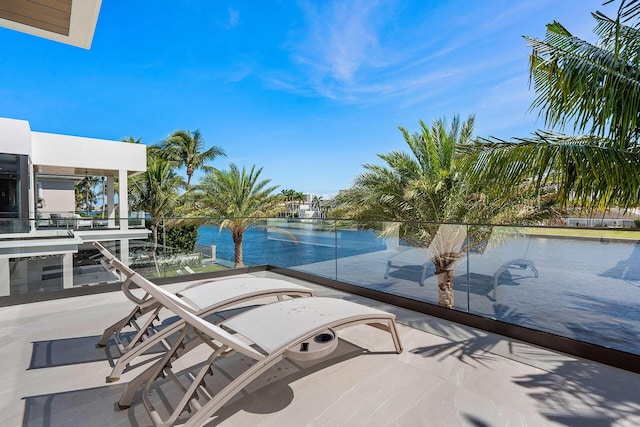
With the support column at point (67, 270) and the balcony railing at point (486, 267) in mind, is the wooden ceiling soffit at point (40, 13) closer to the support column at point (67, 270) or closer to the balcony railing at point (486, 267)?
the balcony railing at point (486, 267)

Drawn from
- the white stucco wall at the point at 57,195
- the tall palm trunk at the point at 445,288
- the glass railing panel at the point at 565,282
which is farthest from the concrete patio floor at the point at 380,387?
the white stucco wall at the point at 57,195

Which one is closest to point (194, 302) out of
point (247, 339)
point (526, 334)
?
point (247, 339)

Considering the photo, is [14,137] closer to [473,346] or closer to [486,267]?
[486,267]

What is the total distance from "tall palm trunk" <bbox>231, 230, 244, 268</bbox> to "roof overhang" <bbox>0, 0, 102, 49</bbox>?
459 centimetres

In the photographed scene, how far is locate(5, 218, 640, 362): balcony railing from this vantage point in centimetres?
301

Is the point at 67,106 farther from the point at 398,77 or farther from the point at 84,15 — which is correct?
the point at 84,15

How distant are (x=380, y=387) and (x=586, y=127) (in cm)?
406

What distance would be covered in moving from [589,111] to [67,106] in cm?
5800

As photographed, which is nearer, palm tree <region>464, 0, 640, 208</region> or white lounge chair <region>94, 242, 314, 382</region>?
white lounge chair <region>94, 242, 314, 382</region>

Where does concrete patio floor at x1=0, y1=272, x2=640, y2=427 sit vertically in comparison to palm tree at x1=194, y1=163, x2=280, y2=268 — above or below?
below

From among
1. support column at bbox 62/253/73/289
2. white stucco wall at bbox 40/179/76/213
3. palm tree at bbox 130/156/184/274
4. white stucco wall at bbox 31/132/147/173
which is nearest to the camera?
support column at bbox 62/253/73/289

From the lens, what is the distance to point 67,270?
17.5 feet

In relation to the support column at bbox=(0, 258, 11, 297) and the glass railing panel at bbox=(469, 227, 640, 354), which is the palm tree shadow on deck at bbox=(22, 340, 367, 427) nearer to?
the glass railing panel at bbox=(469, 227, 640, 354)

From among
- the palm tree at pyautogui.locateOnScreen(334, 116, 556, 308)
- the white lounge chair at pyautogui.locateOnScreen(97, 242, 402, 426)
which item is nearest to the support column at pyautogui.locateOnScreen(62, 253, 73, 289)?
the white lounge chair at pyautogui.locateOnScreen(97, 242, 402, 426)
